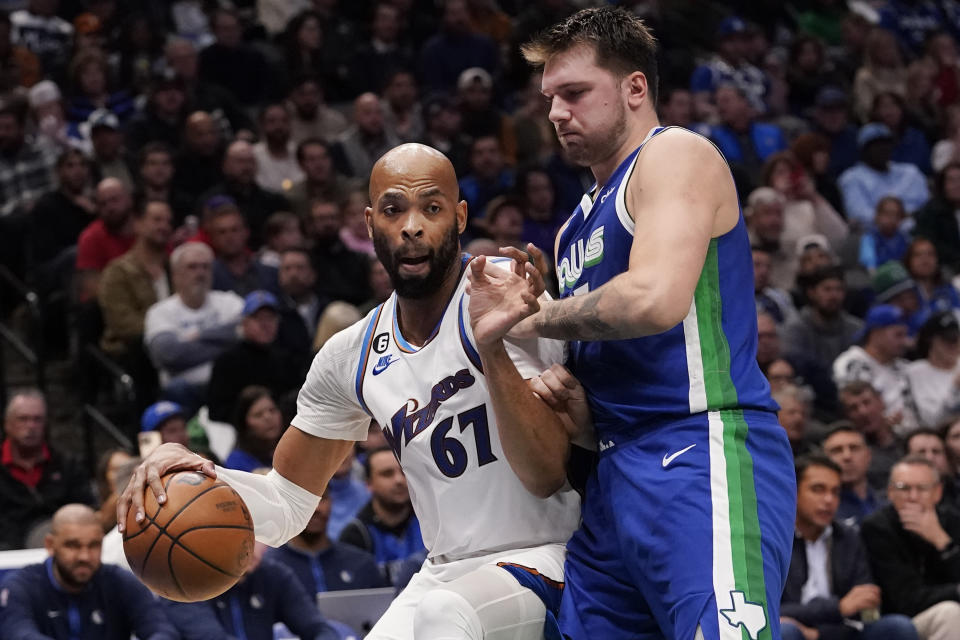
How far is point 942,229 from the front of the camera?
42.4 ft

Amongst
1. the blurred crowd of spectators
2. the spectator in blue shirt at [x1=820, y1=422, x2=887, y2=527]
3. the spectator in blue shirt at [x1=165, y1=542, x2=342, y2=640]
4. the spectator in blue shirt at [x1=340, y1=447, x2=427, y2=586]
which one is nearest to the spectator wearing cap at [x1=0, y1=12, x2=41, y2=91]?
the blurred crowd of spectators

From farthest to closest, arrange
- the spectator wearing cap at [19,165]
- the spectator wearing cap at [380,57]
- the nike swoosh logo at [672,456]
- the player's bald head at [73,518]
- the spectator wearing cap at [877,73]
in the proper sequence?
1. the spectator wearing cap at [877,73]
2. the spectator wearing cap at [380,57]
3. the spectator wearing cap at [19,165]
4. the player's bald head at [73,518]
5. the nike swoosh logo at [672,456]

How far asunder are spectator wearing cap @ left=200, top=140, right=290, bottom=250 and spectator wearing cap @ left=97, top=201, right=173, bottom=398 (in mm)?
1010

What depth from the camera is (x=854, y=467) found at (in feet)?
29.5

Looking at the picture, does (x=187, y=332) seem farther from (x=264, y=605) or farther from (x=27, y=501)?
(x=264, y=605)

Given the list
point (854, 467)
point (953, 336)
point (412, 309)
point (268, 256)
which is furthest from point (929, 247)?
point (412, 309)

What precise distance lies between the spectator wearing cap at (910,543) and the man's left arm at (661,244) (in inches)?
195

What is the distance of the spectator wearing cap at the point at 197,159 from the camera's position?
11398 mm

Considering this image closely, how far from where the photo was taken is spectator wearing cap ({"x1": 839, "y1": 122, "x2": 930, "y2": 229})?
13531mm

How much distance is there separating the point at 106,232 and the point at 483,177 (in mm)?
3237

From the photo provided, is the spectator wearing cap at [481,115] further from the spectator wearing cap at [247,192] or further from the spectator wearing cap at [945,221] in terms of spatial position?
the spectator wearing cap at [945,221]

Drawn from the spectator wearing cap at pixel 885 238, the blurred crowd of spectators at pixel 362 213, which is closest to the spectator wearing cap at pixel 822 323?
the blurred crowd of spectators at pixel 362 213

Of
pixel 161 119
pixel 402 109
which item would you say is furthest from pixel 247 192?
pixel 402 109

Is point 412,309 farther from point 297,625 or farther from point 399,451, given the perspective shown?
point 297,625
